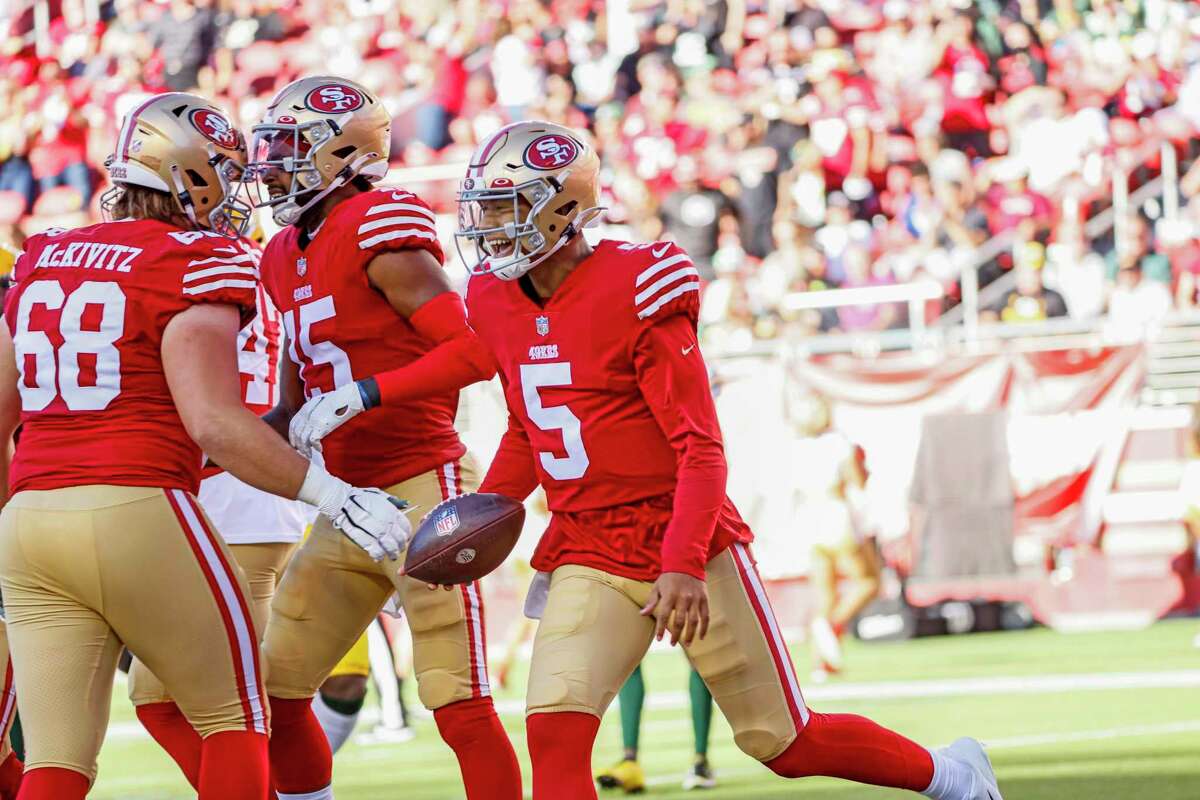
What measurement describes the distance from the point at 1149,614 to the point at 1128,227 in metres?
2.92

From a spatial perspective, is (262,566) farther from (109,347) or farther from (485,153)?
(485,153)

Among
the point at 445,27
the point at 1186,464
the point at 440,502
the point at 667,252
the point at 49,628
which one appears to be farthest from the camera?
the point at 445,27

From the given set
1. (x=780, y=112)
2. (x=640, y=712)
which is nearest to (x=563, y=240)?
(x=640, y=712)

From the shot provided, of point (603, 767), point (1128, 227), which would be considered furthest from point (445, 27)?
point (603, 767)

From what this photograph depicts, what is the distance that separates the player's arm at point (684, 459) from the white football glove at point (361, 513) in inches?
22.7

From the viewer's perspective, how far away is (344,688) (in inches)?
201

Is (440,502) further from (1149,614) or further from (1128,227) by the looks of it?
(1128,227)

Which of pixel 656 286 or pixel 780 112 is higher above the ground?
pixel 780 112

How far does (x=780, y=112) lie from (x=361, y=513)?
997 centimetres

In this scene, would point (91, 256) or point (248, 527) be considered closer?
point (91, 256)

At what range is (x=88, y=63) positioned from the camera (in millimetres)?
15164

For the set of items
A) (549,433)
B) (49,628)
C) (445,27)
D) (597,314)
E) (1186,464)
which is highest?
(445,27)

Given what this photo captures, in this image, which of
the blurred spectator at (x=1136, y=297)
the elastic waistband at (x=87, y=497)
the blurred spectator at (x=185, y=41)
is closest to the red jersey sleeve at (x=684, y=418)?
the elastic waistband at (x=87, y=497)

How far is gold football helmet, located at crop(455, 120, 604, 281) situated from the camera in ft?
12.0
